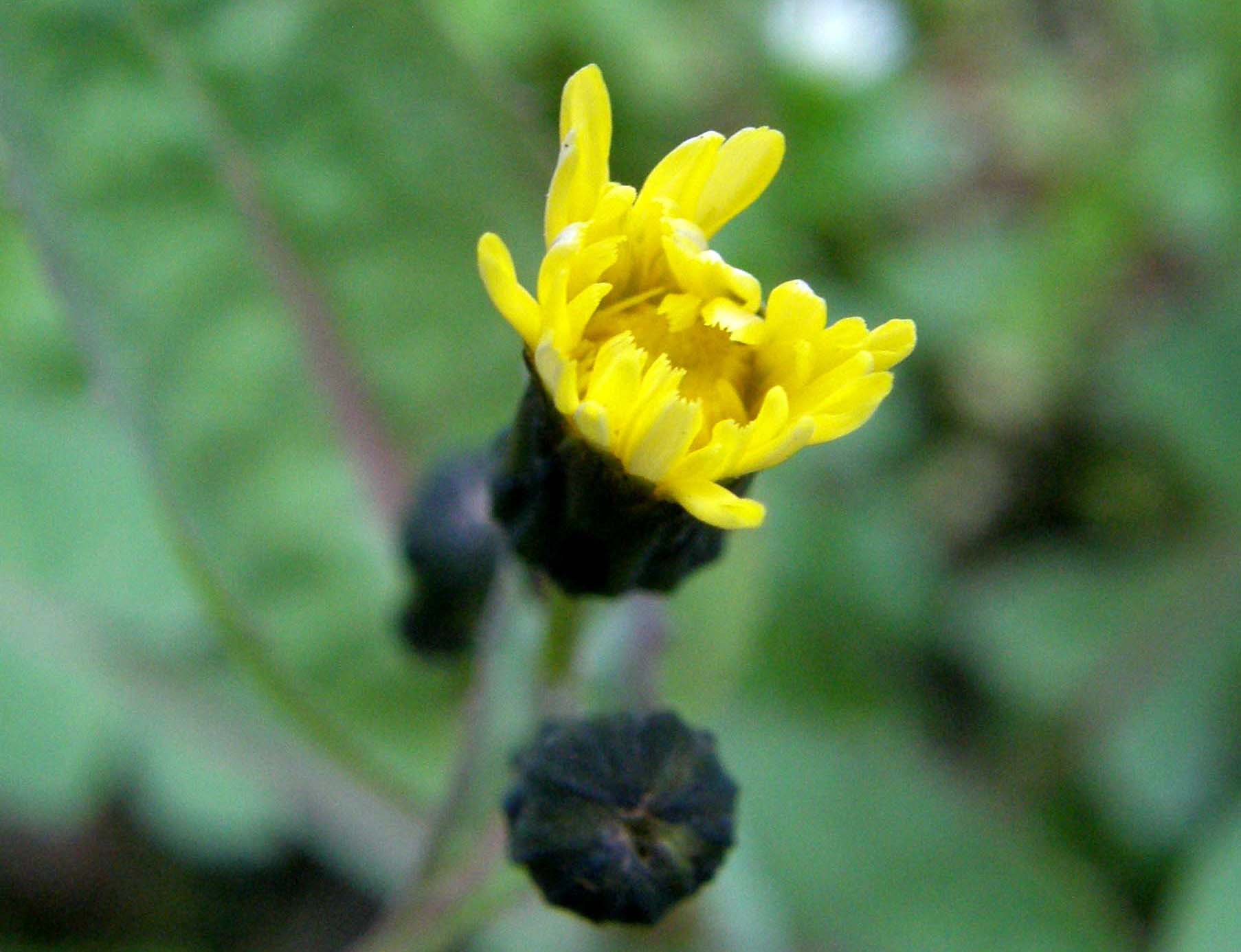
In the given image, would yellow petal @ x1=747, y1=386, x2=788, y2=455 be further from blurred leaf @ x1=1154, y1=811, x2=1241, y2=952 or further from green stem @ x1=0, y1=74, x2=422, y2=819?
blurred leaf @ x1=1154, y1=811, x2=1241, y2=952

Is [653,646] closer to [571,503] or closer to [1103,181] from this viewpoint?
[571,503]

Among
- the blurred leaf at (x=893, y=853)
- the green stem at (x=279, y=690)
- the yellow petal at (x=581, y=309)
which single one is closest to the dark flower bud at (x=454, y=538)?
the green stem at (x=279, y=690)

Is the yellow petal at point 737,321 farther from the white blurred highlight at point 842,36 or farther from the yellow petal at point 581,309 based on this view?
the white blurred highlight at point 842,36

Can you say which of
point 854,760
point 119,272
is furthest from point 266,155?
point 854,760

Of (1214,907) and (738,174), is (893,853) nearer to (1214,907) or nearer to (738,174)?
(1214,907)

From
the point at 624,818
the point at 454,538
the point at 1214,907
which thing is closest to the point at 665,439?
the point at 624,818

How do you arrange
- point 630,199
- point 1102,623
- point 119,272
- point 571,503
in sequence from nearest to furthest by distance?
point 630,199
point 571,503
point 119,272
point 1102,623
